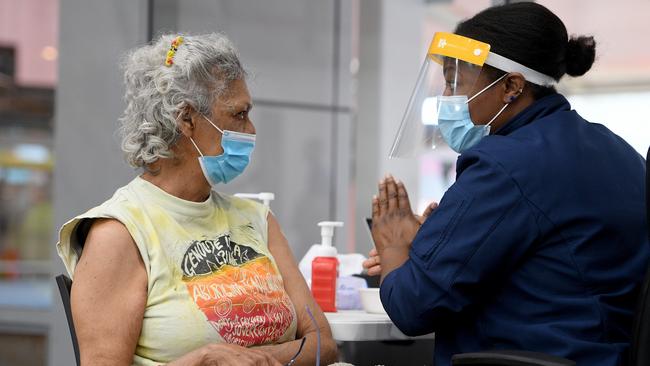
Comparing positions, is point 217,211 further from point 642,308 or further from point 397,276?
point 642,308

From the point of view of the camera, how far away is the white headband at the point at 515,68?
2033 millimetres

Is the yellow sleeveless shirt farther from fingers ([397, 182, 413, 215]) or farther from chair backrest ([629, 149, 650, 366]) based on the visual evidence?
chair backrest ([629, 149, 650, 366])

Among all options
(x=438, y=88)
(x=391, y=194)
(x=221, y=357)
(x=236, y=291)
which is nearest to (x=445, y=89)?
(x=438, y=88)

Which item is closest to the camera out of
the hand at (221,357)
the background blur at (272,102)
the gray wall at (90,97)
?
the hand at (221,357)

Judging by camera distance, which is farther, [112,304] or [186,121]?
[186,121]

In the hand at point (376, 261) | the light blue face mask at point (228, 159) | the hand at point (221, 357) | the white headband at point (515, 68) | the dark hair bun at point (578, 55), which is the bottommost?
the hand at point (221, 357)

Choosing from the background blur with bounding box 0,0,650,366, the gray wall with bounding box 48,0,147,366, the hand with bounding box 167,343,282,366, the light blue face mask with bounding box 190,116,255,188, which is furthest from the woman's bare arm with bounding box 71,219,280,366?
the gray wall with bounding box 48,0,147,366

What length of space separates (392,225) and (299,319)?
329 mm

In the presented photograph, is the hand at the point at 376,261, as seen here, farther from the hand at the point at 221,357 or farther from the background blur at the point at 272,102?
the background blur at the point at 272,102

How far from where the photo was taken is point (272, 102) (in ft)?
16.0

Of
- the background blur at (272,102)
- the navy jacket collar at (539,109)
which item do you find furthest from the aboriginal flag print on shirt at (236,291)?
the background blur at (272,102)

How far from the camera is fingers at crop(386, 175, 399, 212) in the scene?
2.15m

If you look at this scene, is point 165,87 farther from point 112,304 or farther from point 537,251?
point 537,251

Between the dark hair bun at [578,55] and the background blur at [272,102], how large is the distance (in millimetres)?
1510
